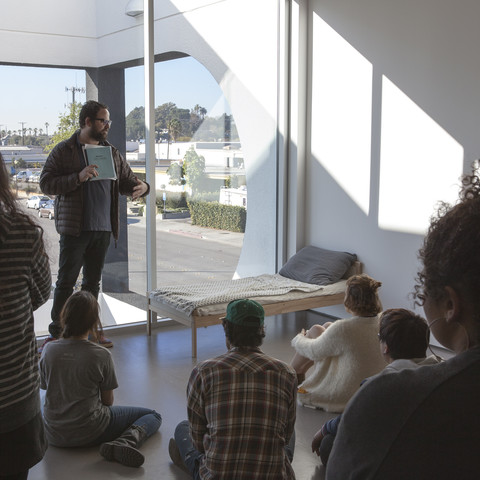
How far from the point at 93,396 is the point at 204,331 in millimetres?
2201

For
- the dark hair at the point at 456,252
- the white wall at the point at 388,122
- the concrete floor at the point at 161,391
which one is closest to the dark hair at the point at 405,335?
the concrete floor at the point at 161,391

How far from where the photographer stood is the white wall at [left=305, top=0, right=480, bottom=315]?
13.9 feet

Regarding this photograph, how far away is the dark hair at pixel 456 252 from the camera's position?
2.72 ft

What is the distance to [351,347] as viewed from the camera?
Result: 3.10 metres

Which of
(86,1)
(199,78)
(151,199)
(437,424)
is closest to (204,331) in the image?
(151,199)

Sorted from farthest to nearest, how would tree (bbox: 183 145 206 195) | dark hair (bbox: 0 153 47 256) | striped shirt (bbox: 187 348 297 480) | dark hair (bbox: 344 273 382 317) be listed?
tree (bbox: 183 145 206 195) < dark hair (bbox: 344 273 382 317) < striped shirt (bbox: 187 348 297 480) < dark hair (bbox: 0 153 47 256)

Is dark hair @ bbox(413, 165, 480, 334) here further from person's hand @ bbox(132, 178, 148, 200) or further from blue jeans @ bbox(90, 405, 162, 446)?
person's hand @ bbox(132, 178, 148, 200)

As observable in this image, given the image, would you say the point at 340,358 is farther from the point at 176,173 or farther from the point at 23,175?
the point at 23,175

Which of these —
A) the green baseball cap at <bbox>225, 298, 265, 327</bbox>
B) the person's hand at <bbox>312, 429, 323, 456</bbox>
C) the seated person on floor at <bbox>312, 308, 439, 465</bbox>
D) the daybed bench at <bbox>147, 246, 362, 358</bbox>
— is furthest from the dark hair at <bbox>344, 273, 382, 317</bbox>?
the daybed bench at <bbox>147, 246, 362, 358</bbox>

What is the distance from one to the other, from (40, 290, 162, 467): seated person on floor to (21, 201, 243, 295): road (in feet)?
6.15

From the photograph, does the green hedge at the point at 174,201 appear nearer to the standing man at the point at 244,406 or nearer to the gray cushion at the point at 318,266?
the gray cushion at the point at 318,266

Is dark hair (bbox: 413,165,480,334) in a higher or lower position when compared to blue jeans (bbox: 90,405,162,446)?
higher

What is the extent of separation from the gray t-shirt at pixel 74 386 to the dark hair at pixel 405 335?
1.22 m

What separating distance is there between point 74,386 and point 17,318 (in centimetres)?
127
